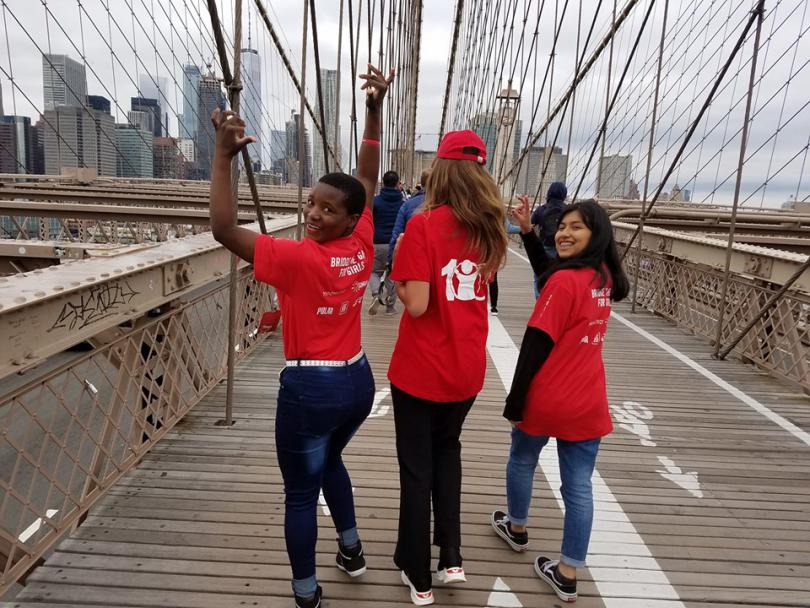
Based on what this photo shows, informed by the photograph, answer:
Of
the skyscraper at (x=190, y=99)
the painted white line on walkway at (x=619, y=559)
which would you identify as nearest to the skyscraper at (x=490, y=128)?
the skyscraper at (x=190, y=99)

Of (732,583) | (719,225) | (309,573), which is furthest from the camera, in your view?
(719,225)

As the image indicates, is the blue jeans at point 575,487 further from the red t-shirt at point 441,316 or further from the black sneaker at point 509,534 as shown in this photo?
the red t-shirt at point 441,316

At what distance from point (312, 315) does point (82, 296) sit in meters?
1.13

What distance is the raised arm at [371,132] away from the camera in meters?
1.93

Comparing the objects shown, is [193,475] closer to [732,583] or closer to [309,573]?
[309,573]

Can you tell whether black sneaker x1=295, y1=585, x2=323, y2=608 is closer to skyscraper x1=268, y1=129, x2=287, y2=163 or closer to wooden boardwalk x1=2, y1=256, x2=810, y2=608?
wooden boardwalk x1=2, y1=256, x2=810, y2=608

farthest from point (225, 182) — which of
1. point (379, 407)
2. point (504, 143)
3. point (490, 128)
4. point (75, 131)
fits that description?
point (490, 128)

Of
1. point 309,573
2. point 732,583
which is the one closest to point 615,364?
point 732,583

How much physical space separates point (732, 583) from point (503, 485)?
0.98m

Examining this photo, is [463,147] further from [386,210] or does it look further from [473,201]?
[386,210]

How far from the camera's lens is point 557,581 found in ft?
6.50

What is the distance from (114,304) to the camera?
7.89 feet

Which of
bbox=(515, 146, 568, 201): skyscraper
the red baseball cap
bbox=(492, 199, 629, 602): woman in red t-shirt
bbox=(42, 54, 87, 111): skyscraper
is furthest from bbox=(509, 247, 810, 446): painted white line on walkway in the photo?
bbox=(42, 54, 87, 111): skyscraper

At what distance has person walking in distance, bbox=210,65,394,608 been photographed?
1465 millimetres
